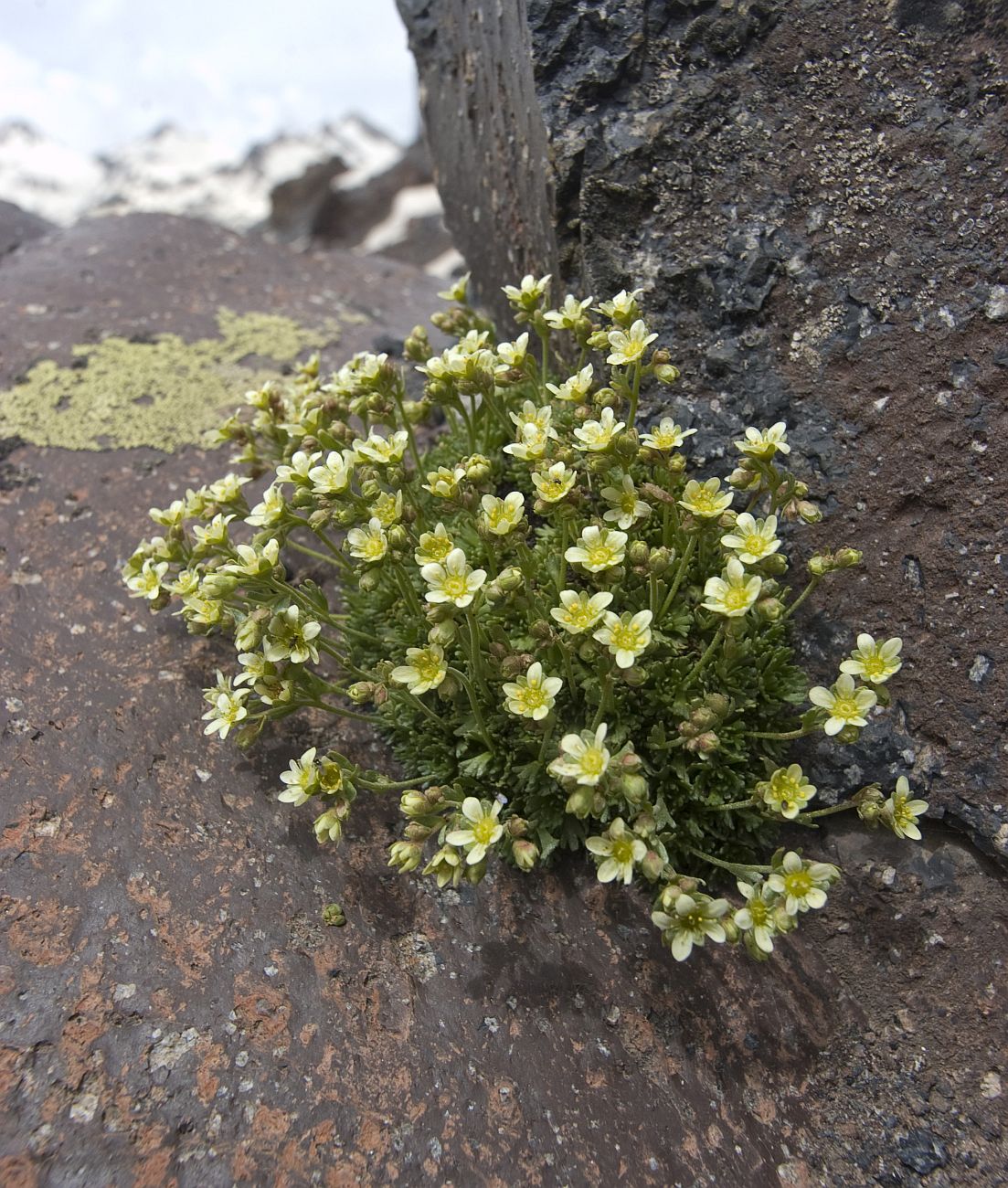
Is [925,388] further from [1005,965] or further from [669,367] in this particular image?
[1005,965]

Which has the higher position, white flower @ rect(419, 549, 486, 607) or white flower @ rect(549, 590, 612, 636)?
white flower @ rect(419, 549, 486, 607)

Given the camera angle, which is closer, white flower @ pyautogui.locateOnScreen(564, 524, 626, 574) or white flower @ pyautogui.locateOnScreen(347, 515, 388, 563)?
white flower @ pyautogui.locateOnScreen(564, 524, 626, 574)

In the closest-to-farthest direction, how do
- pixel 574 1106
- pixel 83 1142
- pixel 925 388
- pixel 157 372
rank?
1. pixel 83 1142
2. pixel 574 1106
3. pixel 925 388
4. pixel 157 372

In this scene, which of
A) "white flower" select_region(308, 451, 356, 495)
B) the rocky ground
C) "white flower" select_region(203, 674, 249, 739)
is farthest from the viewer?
"white flower" select_region(308, 451, 356, 495)

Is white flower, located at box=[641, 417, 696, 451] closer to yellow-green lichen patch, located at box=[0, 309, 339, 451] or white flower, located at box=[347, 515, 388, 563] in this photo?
white flower, located at box=[347, 515, 388, 563]

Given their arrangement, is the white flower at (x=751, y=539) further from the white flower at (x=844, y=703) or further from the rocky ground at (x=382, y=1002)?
the rocky ground at (x=382, y=1002)

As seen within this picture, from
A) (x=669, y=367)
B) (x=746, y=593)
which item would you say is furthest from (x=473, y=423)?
(x=746, y=593)

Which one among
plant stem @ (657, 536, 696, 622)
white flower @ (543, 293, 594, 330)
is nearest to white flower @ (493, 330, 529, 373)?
white flower @ (543, 293, 594, 330)
